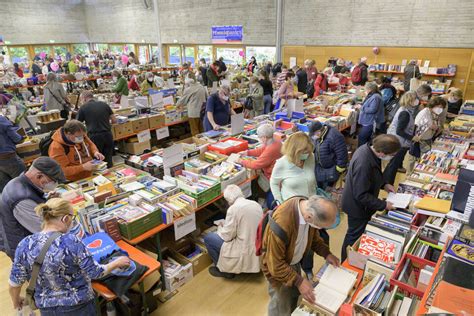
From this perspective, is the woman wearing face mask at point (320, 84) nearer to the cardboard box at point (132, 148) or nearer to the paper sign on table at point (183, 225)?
the cardboard box at point (132, 148)

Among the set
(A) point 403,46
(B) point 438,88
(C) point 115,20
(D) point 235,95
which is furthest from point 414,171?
(C) point 115,20

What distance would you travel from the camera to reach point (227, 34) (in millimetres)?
17328

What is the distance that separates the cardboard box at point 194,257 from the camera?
4016 mm

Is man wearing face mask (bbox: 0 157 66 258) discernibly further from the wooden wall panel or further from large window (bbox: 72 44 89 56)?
large window (bbox: 72 44 89 56)

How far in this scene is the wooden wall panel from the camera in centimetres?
1133

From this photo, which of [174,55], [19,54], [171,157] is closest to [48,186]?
[171,157]

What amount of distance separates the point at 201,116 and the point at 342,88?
5.03m

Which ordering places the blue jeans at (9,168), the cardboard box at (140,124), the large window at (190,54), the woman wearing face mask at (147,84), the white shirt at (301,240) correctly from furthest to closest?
the large window at (190,54), the woman wearing face mask at (147,84), the cardboard box at (140,124), the blue jeans at (9,168), the white shirt at (301,240)

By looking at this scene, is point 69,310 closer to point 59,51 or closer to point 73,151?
point 73,151

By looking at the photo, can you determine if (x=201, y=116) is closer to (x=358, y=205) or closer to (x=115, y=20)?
(x=358, y=205)

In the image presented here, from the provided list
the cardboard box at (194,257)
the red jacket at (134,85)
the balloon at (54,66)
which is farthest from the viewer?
the balloon at (54,66)

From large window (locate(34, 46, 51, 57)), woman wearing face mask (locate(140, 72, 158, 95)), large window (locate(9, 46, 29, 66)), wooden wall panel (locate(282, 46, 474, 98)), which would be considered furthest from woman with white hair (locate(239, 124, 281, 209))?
large window (locate(34, 46, 51, 57))

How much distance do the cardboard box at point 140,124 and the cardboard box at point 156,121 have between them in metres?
0.13

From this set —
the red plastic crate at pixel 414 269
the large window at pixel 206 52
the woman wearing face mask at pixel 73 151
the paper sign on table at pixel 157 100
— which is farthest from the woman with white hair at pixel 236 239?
the large window at pixel 206 52
